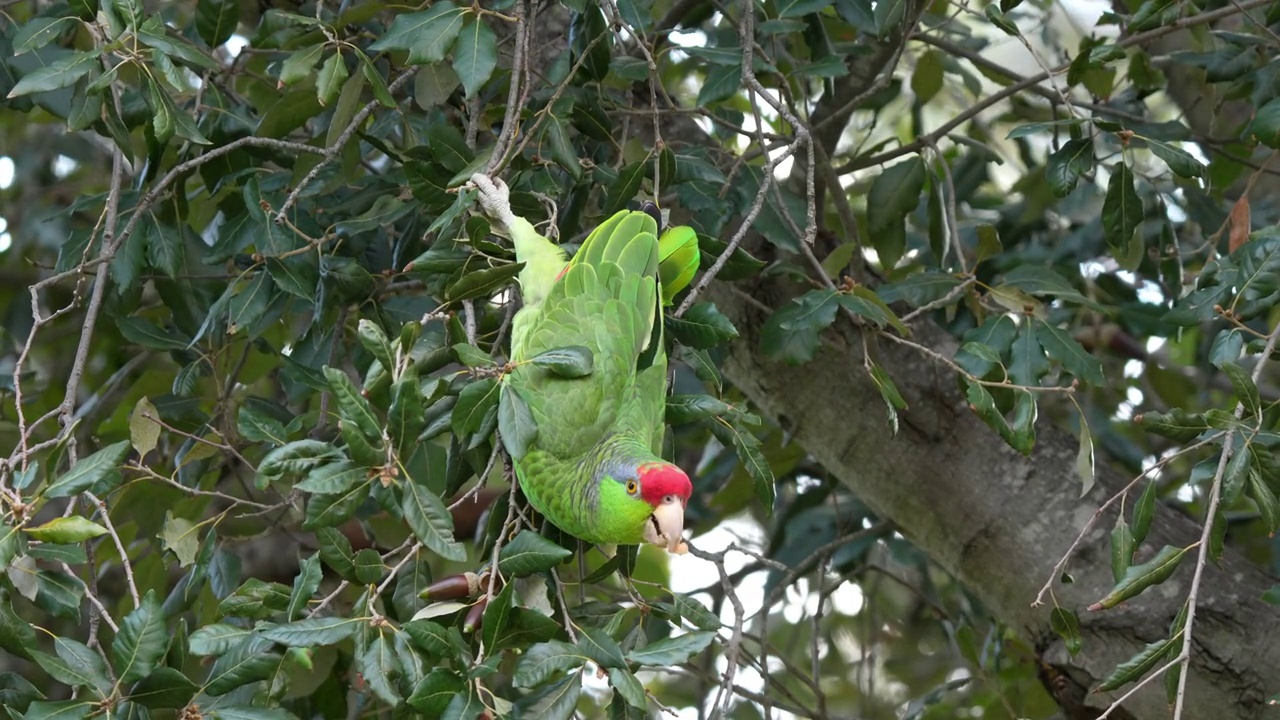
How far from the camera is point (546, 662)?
4.32 ft

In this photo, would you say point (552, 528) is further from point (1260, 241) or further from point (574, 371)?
point (1260, 241)

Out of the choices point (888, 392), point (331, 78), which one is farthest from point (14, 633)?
point (888, 392)

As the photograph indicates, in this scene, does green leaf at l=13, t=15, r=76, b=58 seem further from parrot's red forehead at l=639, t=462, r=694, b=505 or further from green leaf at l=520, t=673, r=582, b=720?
green leaf at l=520, t=673, r=582, b=720

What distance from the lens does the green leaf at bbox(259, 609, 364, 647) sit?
50.8 inches

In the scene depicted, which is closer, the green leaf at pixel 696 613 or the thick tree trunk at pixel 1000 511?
the green leaf at pixel 696 613

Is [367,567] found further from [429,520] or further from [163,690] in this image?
[163,690]

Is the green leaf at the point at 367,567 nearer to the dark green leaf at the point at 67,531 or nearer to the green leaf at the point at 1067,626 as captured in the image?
the dark green leaf at the point at 67,531

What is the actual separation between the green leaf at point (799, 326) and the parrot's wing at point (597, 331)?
11.5 inches

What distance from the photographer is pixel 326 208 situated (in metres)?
2.27

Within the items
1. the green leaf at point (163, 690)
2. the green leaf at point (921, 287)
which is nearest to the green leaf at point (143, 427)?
the green leaf at point (163, 690)

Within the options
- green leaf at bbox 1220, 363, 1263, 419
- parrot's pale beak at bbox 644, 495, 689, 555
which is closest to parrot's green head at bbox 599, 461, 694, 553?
parrot's pale beak at bbox 644, 495, 689, 555

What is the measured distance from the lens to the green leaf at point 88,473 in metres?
1.41

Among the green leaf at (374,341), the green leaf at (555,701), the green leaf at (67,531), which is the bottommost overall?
the green leaf at (555,701)

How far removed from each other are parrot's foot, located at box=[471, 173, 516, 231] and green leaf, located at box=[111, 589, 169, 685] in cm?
77
